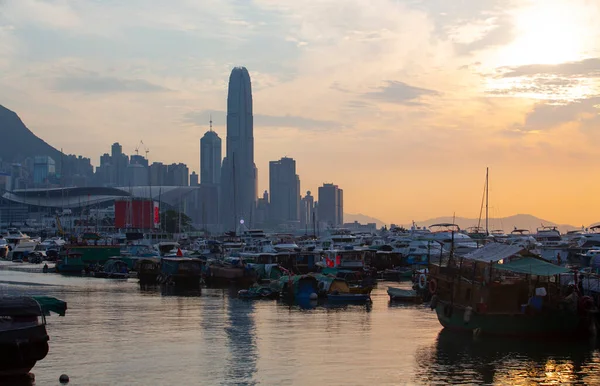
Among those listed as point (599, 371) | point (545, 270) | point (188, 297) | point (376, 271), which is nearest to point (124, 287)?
point (188, 297)

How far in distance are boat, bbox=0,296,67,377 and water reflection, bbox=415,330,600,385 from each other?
1186 cm

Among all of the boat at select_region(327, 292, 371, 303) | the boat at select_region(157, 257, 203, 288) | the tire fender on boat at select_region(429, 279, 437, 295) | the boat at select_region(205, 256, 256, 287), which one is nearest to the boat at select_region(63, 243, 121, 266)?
the boat at select_region(205, 256, 256, 287)

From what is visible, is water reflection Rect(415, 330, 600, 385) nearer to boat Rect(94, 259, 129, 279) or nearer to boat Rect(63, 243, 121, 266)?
boat Rect(94, 259, 129, 279)

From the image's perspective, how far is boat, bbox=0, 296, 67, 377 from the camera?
79.5ft

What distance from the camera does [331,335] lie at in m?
35.3

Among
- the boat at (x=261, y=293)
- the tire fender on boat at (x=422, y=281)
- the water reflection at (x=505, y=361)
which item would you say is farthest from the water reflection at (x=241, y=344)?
the tire fender on boat at (x=422, y=281)

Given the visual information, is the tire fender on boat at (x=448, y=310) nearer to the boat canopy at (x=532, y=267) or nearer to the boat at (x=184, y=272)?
the boat canopy at (x=532, y=267)

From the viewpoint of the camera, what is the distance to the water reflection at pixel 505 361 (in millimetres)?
27109

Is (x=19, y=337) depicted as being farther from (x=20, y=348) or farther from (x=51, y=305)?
(x=51, y=305)

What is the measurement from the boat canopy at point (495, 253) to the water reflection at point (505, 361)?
3.28 metres

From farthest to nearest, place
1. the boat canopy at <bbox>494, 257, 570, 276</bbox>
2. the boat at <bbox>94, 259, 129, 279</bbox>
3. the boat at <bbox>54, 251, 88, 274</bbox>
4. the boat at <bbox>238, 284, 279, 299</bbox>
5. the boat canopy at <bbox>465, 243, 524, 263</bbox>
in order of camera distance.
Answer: the boat at <bbox>54, 251, 88, 274</bbox>, the boat at <bbox>94, 259, 129, 279</bbox>, the boat at <bbox>238, 284, 279, 299</bbox>, the boat canopy at <bbox>465, 243, 524, 263</bbox>, the boat canopy at <bbox>494, 257, 570, 276</bbox>

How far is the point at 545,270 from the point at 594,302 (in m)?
3.11

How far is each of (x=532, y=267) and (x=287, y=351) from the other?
10.4m

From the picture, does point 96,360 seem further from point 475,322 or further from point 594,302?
point 594,302
